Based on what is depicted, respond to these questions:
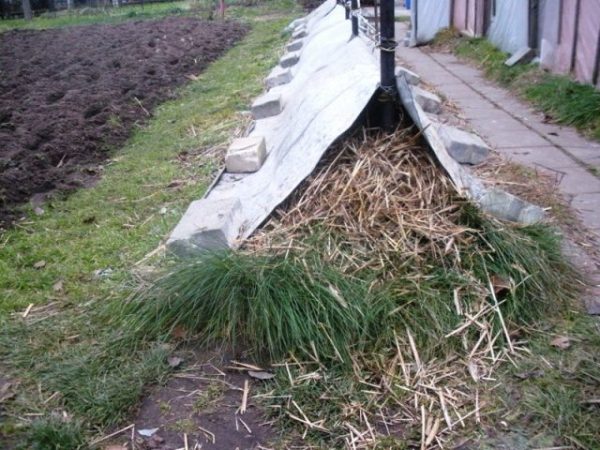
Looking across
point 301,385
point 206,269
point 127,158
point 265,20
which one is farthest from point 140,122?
point 265,20

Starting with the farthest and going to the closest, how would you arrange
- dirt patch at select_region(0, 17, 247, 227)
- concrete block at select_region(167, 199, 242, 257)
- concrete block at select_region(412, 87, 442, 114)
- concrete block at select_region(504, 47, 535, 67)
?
concrete block at select_region(504, 47, 535, 67) < concrete block at select_region(412, 87, 442, 114) < dirt patch at select_region(0, 17, 247, 227) < concrete block at select_region(167, 199, 242, 257)

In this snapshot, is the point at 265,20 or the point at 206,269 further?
the point at 265,20

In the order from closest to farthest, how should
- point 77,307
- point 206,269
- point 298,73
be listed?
point 206,269 → point 77,307 → point 298,73

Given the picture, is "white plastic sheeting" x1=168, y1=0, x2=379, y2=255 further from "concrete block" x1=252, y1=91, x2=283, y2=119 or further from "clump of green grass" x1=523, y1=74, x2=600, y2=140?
"clump of green grass" x1=523, y1=74, x2=600, y2=140

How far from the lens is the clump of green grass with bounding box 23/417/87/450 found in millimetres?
2902

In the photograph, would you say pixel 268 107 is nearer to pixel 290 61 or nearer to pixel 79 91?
pixel 290 61

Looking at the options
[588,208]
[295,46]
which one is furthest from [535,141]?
[295,46]

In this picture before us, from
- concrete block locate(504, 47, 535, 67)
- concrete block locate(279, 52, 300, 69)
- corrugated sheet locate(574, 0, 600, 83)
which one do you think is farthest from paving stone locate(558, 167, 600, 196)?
concrete block locate(279, 52, 300, 69)

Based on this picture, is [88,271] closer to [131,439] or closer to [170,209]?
[170,209]

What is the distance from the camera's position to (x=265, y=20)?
2170 cm

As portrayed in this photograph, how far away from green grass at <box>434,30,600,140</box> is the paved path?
131 millimetres

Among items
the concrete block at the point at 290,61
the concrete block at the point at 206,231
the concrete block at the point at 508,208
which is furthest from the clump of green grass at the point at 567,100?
the concrete block at the point at 206,231

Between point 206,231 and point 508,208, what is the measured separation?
173 centimetres

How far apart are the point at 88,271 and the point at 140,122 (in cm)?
A: 463
